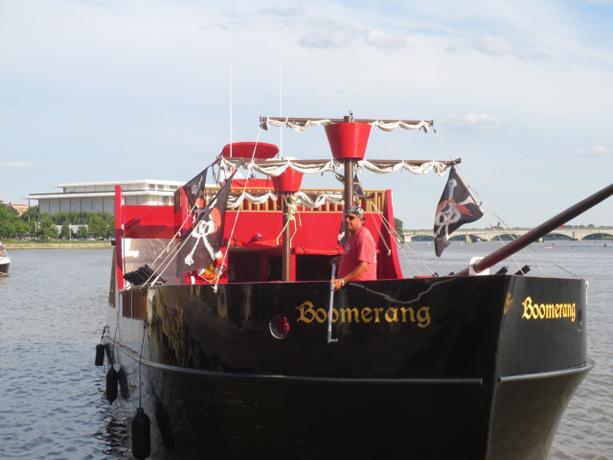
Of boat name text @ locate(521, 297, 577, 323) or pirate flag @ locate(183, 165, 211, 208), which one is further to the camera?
Result: pirate flag @ locate(183, 165, 211, 208)

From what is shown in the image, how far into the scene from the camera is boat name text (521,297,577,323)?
28.7 ft

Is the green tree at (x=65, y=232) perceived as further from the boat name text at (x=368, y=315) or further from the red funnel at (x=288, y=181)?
the boat name text at (x=368, y=315)

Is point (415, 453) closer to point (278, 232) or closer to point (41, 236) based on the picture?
point (278, 232)

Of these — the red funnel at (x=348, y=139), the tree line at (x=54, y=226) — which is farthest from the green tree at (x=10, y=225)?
the red funnel at (x=348, y=139)

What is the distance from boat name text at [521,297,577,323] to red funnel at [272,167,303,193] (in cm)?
540

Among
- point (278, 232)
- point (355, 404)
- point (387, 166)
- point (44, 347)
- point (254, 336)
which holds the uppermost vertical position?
point (387, 166)

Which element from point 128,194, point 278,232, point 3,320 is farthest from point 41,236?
point 278,232

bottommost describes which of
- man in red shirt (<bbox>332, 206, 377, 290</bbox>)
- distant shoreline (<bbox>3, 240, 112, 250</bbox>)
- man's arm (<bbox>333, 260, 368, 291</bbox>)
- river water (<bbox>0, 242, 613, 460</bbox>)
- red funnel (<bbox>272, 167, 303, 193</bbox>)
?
river water (<bbox>0, 242, 613, 460</bbox>)

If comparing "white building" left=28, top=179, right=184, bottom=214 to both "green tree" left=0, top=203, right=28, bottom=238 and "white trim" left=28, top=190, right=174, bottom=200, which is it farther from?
"green tree" left=0, top=203, right=28, bottom=238

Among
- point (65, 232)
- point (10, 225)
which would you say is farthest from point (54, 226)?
point (10, 225)

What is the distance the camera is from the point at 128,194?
16738 cm

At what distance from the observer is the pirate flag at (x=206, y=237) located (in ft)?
36.4

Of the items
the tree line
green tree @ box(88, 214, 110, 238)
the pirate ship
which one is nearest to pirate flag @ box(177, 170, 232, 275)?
the pirate ship

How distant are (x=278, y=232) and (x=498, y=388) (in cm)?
748
